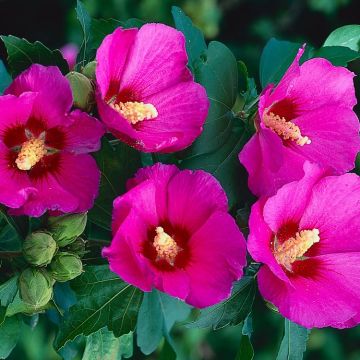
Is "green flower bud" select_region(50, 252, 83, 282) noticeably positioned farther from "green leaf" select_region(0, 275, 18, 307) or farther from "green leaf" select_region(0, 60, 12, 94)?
"green leaf" select_region(0, 60, 12, 94)

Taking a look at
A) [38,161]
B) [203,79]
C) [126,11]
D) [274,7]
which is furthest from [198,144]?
[274,7]

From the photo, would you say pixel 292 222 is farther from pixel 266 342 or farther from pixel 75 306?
pixel 266 342

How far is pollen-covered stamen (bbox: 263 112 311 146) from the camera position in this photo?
1.14m

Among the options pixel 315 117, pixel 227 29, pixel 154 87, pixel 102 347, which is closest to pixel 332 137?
pixel 315 117

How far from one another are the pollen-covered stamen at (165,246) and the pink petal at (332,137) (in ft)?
0.73

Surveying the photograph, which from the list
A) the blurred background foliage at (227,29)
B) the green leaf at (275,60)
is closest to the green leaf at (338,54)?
the green leaf at (275,60)

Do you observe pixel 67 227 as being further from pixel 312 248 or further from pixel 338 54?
pixel 338 54

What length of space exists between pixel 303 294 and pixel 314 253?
0.10 metres

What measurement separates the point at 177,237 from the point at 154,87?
0.21m

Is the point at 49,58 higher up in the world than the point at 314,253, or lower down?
higher up

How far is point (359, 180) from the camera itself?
111 cm

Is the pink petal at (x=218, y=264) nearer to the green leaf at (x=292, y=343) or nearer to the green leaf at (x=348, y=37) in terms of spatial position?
the green leaf at (x=292, y=343)

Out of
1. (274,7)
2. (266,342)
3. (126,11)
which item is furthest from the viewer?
(274,7)

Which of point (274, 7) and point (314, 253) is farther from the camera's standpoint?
point (274, 7)
